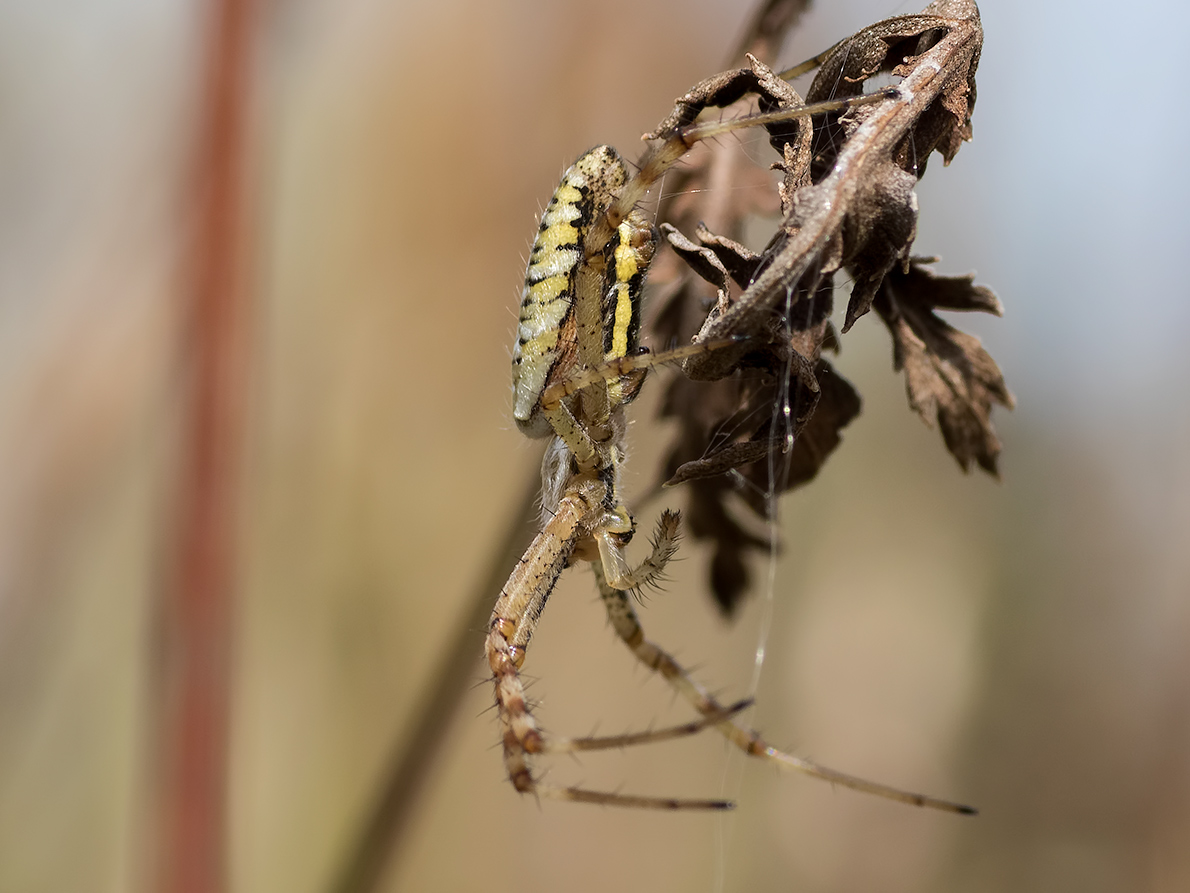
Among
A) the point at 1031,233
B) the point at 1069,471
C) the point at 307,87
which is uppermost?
the point at 307,87

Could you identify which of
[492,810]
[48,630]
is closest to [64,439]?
[48,630]

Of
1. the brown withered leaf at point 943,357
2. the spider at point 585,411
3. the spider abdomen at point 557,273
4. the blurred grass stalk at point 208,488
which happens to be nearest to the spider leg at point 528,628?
the spider at point 585,411

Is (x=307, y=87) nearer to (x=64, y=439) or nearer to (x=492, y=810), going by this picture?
(x=64, y=439)

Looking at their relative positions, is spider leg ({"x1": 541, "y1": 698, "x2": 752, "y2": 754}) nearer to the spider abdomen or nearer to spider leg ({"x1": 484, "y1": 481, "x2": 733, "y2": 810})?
spider leg ({"x1": 484, "y1": 481, "x2": 733, "y2": 810})

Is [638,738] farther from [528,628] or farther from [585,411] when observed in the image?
[585,411]

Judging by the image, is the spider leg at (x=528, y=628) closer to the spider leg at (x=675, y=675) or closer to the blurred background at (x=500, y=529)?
the spider leg at (x=675, y=675)

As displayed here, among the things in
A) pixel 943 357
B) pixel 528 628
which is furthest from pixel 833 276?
pixel 528 628
